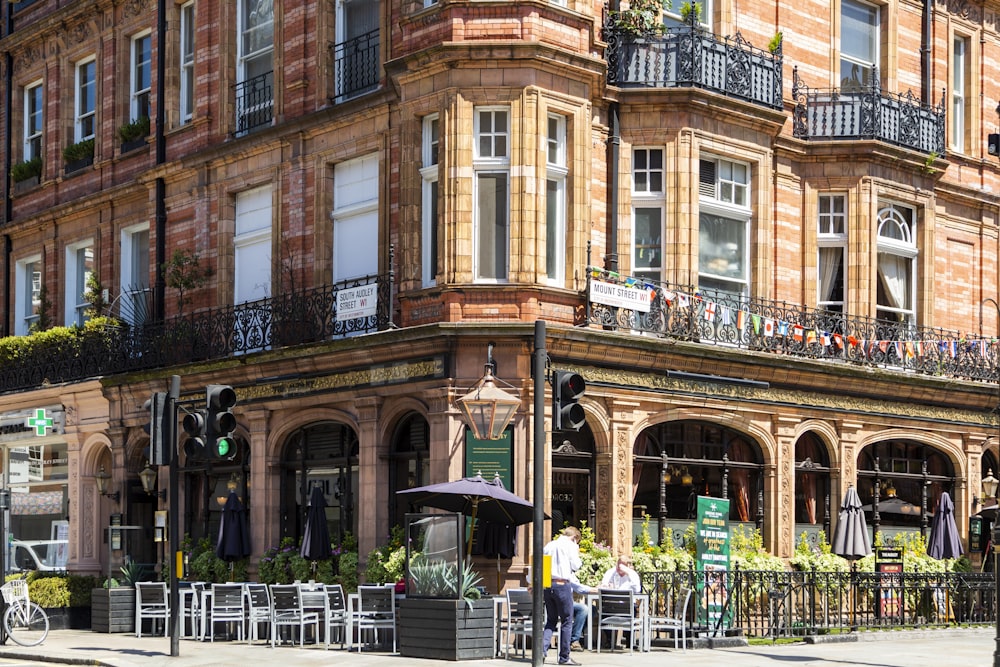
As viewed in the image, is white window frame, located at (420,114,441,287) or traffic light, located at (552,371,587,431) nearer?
traffic light, located at (552,371,587,431)

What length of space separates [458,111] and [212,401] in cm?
617

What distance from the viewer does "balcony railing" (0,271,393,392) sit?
83.3ft

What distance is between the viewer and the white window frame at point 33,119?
35438 millimetres

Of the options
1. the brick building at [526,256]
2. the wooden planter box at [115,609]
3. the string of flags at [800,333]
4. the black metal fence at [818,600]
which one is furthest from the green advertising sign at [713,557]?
the wooden planter box at [115,609]

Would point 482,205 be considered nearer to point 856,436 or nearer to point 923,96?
point 856,436

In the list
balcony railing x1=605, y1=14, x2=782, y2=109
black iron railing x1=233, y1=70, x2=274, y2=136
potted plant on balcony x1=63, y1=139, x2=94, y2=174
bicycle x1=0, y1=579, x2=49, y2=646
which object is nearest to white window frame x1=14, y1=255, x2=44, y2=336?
potted plant on balcony x1=63, y1=139, x2=94, y2=174

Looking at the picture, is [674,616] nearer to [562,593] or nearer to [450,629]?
[562,593]

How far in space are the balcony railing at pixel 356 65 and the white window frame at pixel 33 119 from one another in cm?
1093

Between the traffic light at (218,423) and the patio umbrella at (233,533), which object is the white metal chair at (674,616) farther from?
the patio umbrella at (233,533)

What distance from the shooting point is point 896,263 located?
29.8 metres

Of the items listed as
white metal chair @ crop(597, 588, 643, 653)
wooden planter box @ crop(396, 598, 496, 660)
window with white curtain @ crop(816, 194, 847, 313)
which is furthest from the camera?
window with white curtain @ crop(816, 194, 847, 313)

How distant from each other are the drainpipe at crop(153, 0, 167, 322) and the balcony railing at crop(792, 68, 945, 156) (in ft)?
39.1

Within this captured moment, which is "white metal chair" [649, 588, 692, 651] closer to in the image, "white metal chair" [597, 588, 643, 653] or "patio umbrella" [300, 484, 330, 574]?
"white metal chair" [597, 588, 643, 653]

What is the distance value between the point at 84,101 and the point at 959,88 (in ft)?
59.1
